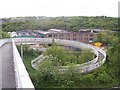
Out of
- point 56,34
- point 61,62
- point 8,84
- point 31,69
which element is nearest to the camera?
point 8,84

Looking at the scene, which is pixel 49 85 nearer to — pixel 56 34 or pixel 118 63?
pixel 118 63

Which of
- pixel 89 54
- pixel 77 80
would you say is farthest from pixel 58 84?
pixel 89 54

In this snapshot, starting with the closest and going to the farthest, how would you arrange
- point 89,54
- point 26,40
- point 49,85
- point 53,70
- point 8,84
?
point 8,84 → point 49,85 → point 53,70 → point 89,54 → point 26,40

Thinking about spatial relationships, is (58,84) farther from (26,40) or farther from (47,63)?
(26,40)

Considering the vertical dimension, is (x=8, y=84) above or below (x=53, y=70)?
above

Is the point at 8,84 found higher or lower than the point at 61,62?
higher

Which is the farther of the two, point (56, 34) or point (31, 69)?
point (56, 34)

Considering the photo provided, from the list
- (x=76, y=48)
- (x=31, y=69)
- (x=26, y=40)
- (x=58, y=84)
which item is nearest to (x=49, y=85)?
(x=58, y=84)

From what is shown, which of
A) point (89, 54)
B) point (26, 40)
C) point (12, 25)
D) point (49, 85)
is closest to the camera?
point (49, 85)

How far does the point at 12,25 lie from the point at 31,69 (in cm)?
1621

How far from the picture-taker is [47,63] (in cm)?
802

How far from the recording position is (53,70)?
7.55 meters

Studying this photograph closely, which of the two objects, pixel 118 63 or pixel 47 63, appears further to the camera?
pixel 118 63

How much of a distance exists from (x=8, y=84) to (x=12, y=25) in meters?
20.6
